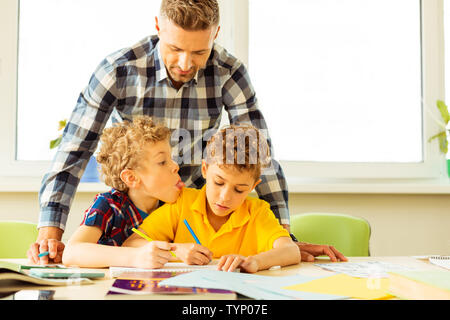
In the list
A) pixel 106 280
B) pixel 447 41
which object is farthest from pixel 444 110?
pixel 106 280

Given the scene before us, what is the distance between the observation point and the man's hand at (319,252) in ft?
4.17

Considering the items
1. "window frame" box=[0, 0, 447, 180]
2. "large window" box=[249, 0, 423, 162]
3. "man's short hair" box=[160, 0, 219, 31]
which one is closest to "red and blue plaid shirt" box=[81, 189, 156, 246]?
"man's short hair" box=[160, 0, 219, 31]

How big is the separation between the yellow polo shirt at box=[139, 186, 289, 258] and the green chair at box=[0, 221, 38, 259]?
651 mm

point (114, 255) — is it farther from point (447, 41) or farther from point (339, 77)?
point (447, 41)

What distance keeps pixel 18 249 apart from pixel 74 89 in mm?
1063

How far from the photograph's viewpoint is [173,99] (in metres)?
1.55

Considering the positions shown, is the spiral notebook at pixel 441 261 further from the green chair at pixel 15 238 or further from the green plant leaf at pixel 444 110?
the green plant leaf at pixel 444 110

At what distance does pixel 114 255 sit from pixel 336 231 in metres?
1.03

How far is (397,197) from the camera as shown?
255 cm

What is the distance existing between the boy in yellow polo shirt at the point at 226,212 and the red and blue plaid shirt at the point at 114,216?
47mm

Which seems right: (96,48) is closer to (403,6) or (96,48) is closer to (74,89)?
(74,89)

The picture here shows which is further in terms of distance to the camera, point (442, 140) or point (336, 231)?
point (442, 140)

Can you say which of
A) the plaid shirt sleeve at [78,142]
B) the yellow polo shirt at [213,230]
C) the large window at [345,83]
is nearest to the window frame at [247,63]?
the large window at [345,83]

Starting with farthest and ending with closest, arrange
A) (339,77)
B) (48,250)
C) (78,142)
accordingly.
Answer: (339,77), (78,142), (48,250)
